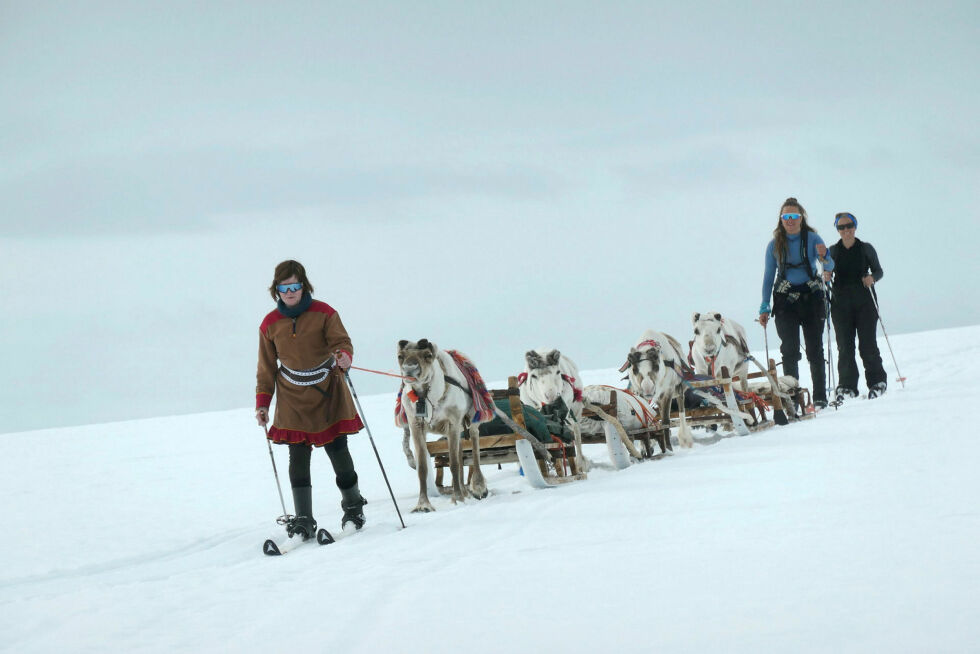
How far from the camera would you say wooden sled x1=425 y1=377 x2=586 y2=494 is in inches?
341

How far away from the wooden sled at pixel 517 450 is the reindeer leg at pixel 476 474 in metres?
0.17

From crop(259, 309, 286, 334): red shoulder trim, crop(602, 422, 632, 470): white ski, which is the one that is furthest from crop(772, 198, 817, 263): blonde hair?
crop(259, 309, 286, 334): red shoulder trim

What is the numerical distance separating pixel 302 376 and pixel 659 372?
5534mm

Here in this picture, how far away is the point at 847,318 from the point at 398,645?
37.3 feet

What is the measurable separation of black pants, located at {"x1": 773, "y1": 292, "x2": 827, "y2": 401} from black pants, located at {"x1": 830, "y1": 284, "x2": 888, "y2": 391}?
0.87 m

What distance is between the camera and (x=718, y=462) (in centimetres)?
806

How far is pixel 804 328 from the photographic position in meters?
12.7

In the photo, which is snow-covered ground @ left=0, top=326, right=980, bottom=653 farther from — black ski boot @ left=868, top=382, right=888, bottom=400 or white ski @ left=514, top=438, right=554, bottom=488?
black ski boot @ left=868, top=382, right=888, bottom=400

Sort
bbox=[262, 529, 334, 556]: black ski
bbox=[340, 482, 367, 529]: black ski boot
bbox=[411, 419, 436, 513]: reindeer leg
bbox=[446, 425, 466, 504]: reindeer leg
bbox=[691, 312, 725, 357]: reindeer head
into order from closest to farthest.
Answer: bbox=[262, 529, 334, 556]: black ski, bbox=[340, 482, 367, 529]: black ski boot, bbox=[411, 419, 436, 513]: reindeer leg, bbox=[446, 425, 466, 504]: reindeer leg, bbox=[691, 312, 725, 357]: reindeer head

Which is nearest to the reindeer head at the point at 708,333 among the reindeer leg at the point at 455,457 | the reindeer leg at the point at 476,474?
the reindeer leg at the point at 476,474

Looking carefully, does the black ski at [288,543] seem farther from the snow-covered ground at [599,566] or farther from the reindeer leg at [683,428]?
the reindeer leg at [683,428]

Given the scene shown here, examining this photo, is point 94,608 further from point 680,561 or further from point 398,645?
point 680,561

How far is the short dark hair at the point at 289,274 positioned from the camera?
281 inches

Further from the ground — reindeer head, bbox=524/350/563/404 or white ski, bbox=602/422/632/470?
reindeer head, bbox=524/350/563/404
